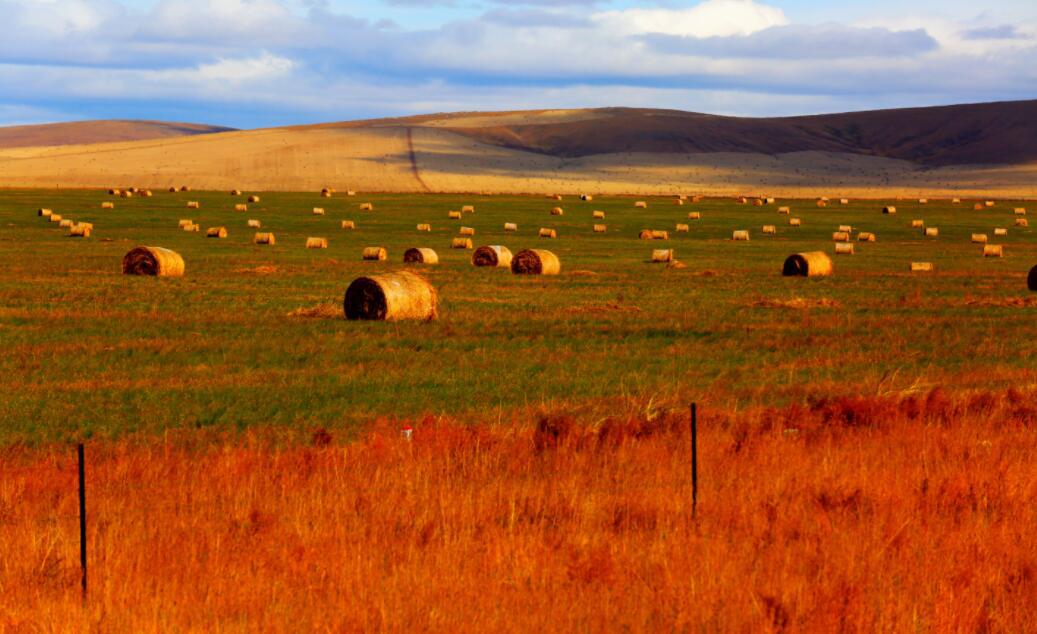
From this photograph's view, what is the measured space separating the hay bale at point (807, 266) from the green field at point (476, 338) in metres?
0.66

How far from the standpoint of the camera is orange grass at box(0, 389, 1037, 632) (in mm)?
8945

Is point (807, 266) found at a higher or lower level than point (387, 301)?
higher

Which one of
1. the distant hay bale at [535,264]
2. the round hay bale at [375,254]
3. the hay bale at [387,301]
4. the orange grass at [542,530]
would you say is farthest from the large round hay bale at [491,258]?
the orange grass at [542,530]

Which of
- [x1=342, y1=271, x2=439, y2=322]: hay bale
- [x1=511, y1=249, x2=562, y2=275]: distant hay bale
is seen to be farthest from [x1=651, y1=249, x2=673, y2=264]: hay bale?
[x1=342, y1=271, x2=439, y2=322]: hay bale

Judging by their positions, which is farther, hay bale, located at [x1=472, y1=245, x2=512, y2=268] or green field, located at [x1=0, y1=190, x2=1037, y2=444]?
hay bale, located at [x1=472, y1=245, x2=512, y2=268]

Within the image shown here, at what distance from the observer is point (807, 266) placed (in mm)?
45250

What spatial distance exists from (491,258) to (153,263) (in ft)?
41.8

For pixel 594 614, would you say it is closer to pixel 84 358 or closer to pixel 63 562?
pixel 63 562

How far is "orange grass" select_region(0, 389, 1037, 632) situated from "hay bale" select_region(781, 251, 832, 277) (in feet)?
97.7

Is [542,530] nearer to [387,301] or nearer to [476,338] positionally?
[476,338]

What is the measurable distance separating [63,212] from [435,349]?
7040 centimetres

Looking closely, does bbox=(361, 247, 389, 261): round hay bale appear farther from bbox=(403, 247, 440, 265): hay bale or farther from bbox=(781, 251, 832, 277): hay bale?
bbox=(781, 251, 832, 277): hay bale

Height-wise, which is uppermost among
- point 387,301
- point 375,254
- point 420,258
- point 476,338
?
point 375,254

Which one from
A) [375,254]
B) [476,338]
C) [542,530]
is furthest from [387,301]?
[375,254]
